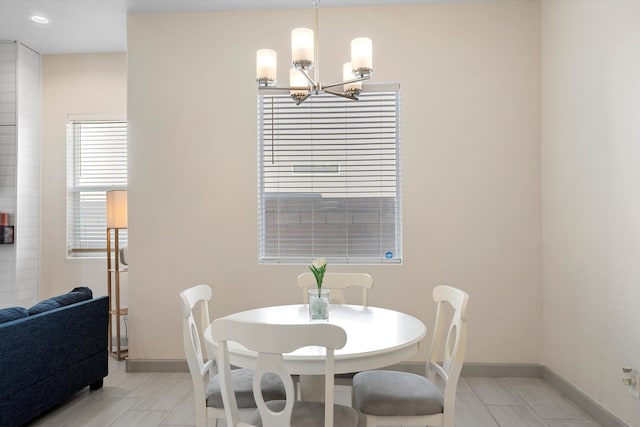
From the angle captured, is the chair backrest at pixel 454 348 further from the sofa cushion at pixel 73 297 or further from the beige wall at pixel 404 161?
the sofa cushion at pixel 73 297

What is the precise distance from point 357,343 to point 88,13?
346cm

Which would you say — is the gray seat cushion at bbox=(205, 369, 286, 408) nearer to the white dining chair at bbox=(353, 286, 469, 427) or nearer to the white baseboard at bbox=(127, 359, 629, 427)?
the white dining chair at bbox=(353, 286, 469, 427)

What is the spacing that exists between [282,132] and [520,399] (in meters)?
2.62

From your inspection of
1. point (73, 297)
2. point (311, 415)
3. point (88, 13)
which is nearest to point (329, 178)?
point (73, 297)

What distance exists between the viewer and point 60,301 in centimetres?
304

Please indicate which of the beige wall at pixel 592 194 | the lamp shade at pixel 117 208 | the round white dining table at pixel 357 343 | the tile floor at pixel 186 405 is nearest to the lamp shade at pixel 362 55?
the round white dining table at pixel 357 343

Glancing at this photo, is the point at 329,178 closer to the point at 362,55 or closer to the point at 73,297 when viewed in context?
the point at 362,55

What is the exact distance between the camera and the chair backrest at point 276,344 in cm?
150

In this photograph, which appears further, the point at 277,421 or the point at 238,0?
the point at 238,0

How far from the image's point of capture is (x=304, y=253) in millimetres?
3738

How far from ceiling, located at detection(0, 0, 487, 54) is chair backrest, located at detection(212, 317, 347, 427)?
2845 mm

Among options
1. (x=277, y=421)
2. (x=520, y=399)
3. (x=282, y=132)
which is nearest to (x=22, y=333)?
(x=277, y=421)

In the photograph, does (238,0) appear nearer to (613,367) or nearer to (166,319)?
(166,319)

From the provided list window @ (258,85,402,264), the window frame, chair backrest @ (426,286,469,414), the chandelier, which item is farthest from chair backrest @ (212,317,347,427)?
the window frame
